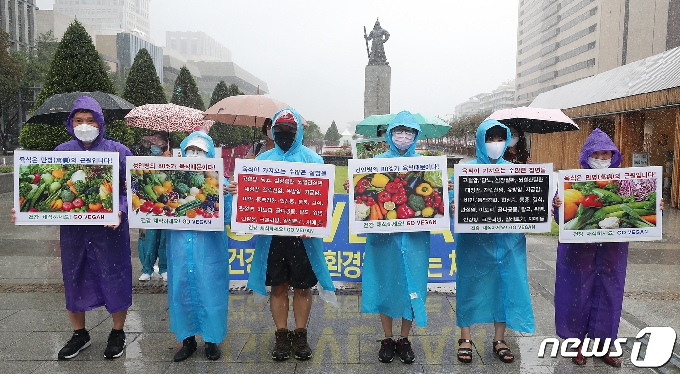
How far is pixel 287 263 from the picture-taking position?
3.88 metres

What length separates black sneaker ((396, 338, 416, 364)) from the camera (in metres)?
3.75

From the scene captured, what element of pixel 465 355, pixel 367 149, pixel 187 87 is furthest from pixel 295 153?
pixel 187 87

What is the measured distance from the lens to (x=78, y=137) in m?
3.83

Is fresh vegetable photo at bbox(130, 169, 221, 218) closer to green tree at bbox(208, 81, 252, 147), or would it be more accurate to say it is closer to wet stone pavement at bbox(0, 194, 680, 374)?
wet stone pavement at bbox(0, 194, 680, 374)

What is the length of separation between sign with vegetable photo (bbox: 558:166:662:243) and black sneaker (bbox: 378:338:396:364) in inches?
60.3

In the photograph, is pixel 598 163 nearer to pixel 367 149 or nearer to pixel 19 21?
pixel 367 149

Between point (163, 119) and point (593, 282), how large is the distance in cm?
582

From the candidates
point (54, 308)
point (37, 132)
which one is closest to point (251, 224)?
point (54, 308)

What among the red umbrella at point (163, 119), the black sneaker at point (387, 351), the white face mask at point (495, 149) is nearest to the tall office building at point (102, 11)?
the red umbrella at point (163, 119)

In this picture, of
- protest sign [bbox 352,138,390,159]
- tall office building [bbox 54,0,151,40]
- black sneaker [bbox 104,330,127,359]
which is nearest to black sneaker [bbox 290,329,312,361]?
black sneaker [bbox 104,330,127,359]

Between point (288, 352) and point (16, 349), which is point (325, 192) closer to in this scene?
point (288, 352)

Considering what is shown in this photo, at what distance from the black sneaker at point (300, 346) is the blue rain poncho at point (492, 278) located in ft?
4.10

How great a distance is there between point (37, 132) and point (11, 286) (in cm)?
796

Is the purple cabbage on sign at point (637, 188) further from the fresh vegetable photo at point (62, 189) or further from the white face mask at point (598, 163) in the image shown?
the fresh vegetable photo at point (62, 189)
